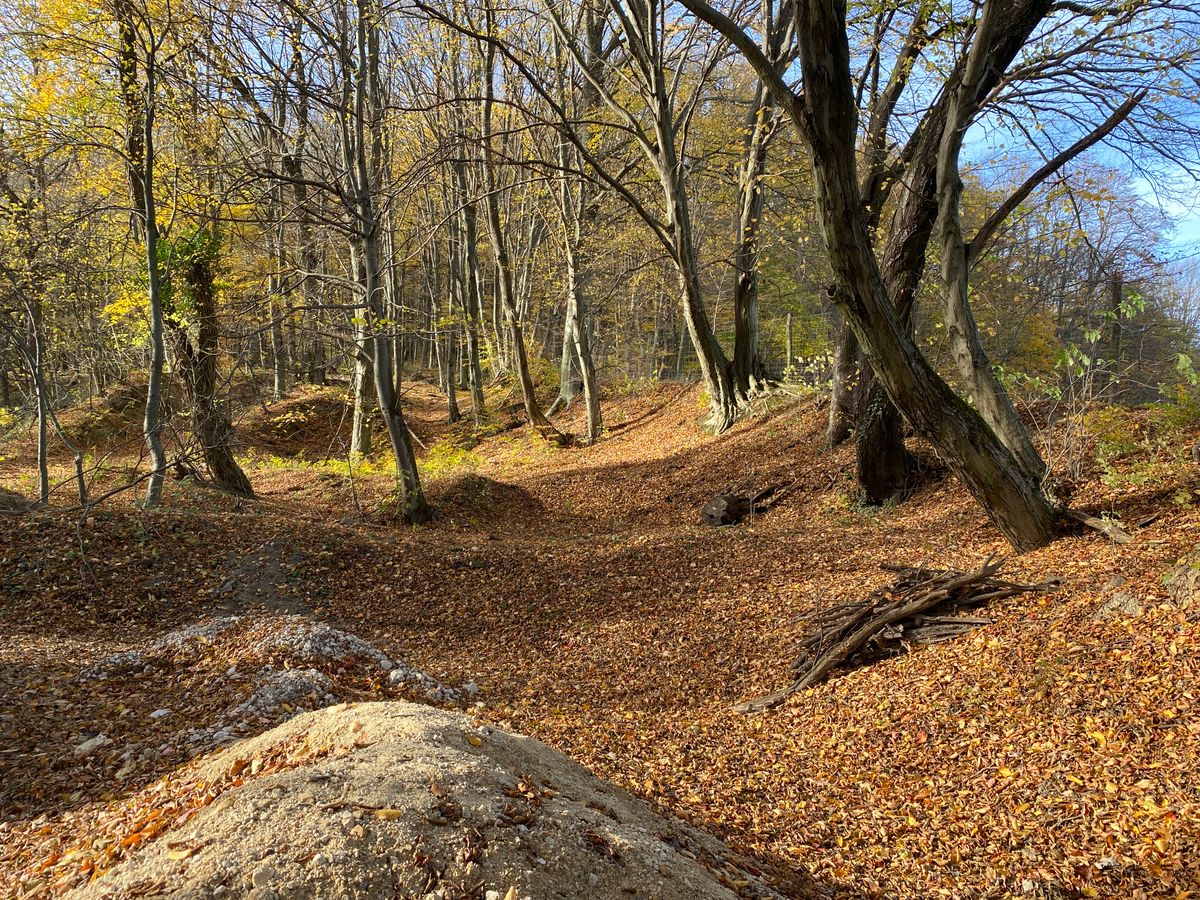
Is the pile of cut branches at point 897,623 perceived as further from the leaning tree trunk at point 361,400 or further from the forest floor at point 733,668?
the leaning tree trunk at point 361,400

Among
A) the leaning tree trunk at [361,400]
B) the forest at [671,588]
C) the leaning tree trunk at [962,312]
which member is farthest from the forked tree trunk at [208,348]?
the leaning tree trunk at [962,312]

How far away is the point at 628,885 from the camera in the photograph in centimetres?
220

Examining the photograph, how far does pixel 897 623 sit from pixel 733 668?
1260 millimetres

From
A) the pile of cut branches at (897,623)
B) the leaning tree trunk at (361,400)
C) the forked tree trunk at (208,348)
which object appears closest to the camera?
the pile of cut branches at (897,623)

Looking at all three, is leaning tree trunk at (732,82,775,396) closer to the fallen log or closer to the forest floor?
the forest floor

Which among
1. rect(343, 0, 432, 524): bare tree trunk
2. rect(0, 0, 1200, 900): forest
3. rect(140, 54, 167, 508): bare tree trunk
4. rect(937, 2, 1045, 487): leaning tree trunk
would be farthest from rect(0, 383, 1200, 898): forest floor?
rect(140, 54, 167, 508): bare tree trunk

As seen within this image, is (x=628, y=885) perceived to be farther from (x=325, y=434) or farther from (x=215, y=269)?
(x=325, y=434)

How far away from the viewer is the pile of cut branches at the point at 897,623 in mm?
4668

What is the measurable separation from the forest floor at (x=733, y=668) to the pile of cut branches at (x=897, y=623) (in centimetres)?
16

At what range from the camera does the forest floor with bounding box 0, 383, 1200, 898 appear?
9.52ft

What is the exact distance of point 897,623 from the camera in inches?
189

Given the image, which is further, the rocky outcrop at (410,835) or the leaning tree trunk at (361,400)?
the leaning tree trunk at (361,400)

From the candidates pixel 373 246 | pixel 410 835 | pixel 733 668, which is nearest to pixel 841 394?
pixel 733 668

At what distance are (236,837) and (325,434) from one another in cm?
1969
